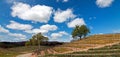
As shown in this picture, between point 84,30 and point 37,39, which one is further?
point 37,39

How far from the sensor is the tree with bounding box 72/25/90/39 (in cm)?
16425

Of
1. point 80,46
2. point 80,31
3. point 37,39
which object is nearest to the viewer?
point 80,46

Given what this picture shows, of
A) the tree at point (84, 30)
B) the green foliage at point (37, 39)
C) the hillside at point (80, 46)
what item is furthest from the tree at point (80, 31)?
the hillside at point (80, 46)

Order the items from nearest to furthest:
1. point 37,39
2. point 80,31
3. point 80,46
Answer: point 80,46
point 80,31
point 37,39

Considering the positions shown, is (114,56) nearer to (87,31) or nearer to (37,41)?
(87,31)

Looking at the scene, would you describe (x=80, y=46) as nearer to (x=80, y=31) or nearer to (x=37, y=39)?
(x=80, y=31)

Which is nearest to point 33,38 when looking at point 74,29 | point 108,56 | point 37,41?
point 37,41

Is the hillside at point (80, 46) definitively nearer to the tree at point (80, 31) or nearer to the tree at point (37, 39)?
the tree at point (80, 31)

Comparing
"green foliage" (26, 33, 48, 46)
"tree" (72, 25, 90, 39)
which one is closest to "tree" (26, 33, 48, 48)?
"green foliage" (26, 33, 48, 46)

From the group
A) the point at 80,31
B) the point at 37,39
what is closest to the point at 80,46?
the point at 80,31

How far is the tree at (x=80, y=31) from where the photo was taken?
164 m

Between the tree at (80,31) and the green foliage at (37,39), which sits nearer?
the tree at (80,31)

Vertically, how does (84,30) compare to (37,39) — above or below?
above

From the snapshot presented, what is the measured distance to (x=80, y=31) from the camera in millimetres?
163875
